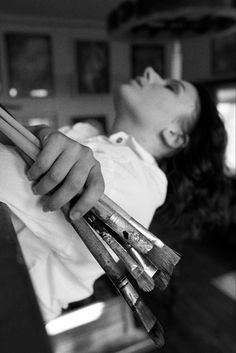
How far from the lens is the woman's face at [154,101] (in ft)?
1.65

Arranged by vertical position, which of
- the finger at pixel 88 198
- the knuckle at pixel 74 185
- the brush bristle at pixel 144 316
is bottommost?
the brush bristle at pixel 144 316

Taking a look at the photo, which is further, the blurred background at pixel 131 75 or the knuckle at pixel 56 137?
the blurred background at pixel 131 75

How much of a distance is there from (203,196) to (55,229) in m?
0.47

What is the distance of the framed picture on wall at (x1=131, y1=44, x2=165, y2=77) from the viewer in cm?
309

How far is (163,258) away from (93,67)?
2.96 meters

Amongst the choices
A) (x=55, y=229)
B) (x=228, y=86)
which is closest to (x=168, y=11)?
(x=55, y=229)

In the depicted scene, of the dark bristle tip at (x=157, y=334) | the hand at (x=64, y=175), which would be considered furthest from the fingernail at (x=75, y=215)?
the dark bristle tip at (x=157, y=334)

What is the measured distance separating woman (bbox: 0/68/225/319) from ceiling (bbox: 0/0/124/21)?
199 centimetres

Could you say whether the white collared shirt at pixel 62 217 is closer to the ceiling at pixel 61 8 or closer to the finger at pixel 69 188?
the finger at pixel 69 188

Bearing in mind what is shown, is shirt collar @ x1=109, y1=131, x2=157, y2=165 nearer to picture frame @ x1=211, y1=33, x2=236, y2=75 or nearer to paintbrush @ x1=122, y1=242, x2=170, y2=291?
paintbrush @ x1=122, y1=242, x2=170, y2=291

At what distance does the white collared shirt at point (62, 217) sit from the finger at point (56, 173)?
6 centimetres

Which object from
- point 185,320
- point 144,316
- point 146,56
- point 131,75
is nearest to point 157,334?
point 144,316

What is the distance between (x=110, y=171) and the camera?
0.42 meters

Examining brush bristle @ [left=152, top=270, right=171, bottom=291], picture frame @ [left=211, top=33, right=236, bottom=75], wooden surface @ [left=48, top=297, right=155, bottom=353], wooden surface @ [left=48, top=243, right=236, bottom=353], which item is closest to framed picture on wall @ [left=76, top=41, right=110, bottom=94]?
picture frame @ [left=211, top=33, right=236, bottom=75]
